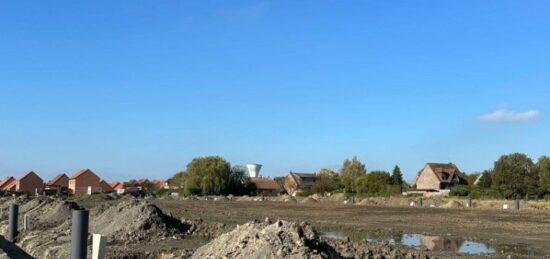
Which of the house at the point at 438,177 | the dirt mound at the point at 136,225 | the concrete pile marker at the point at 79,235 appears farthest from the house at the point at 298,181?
the concrete pile marker at the point at 79,235

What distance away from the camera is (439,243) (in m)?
22.7

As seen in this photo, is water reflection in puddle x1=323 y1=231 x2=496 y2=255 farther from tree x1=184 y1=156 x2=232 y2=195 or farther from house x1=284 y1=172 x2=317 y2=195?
house x1=284 y1=172 x2=317 y2=195

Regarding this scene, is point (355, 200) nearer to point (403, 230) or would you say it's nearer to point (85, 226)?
point (403, 230)

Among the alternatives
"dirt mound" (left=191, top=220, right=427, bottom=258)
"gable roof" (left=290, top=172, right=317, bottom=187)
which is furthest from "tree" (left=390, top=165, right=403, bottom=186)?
"dirt mound" (left=191, top=220, right=427, bottom=258)

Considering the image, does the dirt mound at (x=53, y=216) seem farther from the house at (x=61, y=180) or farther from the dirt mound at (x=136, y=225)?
the house at (x=61, y=180)

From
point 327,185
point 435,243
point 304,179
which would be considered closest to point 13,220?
point 435,243

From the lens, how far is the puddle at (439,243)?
20156 mm

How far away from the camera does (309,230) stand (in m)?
11.0

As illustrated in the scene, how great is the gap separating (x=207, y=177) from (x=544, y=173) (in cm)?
6085

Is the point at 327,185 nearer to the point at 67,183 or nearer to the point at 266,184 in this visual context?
the point at 266,184

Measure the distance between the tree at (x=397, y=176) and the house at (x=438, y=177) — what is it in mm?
5044

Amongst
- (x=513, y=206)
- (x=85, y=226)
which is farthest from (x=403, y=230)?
(x=513, y=206)

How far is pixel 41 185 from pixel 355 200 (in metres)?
75.2

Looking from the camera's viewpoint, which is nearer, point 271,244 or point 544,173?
point 271,244
